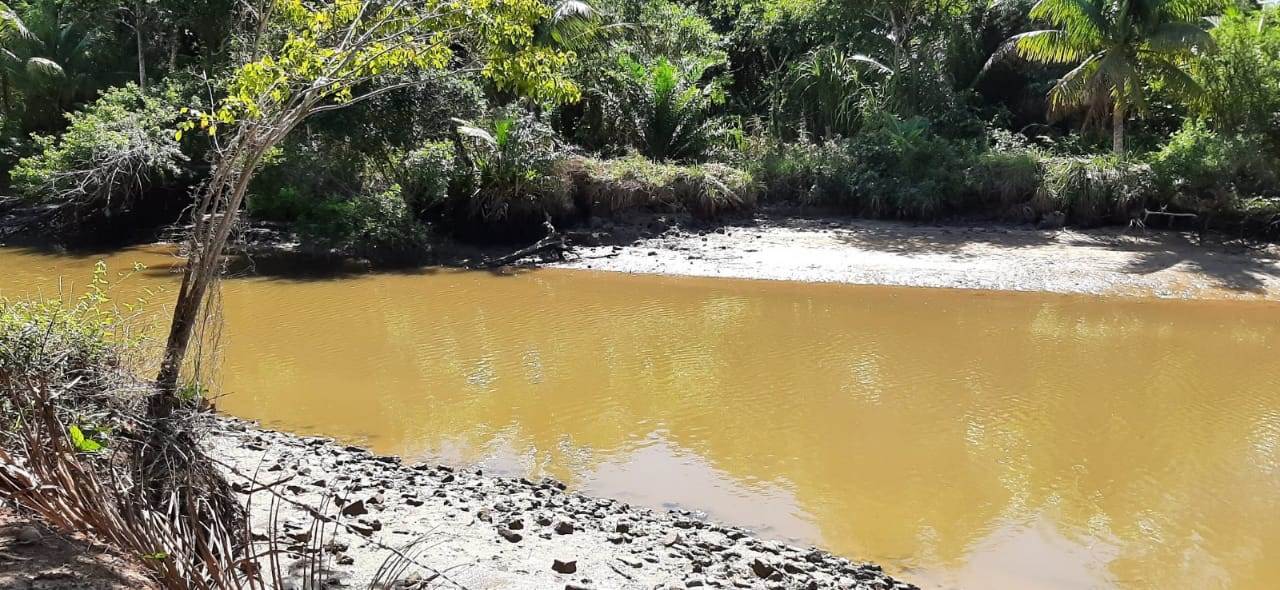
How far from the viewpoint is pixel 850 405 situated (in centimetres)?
1016

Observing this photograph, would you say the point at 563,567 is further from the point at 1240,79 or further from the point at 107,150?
the point at 1240,79

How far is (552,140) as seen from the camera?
19.6 m

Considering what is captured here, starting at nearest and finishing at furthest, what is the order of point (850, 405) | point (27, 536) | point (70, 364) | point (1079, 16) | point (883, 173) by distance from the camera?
point (27, 536), point (70, 364), point (850, 405), point (1079, 16), point (883, 173)

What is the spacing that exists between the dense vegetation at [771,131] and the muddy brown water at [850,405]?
3.00m

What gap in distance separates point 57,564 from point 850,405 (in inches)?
301

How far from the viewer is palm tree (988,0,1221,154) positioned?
709 inches

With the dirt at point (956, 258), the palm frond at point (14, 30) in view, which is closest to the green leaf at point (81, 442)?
the dirt at point (956, 258)

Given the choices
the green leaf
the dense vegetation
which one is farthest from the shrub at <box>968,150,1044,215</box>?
the green leaf

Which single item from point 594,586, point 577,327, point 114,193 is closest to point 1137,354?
point 577,327

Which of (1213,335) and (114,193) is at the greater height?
(114,193)

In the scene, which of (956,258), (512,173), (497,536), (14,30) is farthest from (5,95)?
(497,536)

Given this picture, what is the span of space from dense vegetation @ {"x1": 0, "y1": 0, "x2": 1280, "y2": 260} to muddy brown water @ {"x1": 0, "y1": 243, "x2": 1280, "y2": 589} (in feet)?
9.83

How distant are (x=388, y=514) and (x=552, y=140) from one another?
13.9m

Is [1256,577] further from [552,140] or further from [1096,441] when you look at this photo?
[552,140]
